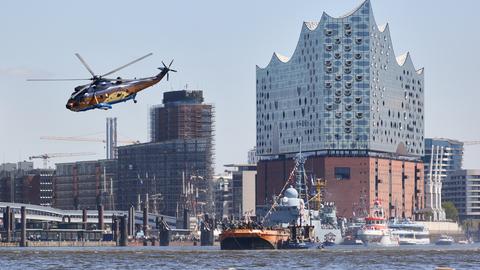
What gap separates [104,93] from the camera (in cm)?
16388

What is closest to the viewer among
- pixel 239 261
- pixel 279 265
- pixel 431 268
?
pixel 431 268

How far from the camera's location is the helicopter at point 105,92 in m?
162

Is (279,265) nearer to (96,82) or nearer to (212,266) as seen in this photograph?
(212,266)

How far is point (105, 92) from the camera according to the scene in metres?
164

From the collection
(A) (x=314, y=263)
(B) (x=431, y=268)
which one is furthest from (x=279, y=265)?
(B) (x=431, y=268)

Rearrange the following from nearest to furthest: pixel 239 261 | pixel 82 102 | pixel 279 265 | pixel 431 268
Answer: pixel 82 102
pixel 431 268
pixel 279 265
pixel 239 261

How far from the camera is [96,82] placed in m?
166

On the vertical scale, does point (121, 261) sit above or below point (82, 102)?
below

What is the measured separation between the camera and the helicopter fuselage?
16225cm

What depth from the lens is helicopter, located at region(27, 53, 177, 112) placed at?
16225cm

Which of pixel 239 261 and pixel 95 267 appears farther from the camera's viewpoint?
pixel 239 261

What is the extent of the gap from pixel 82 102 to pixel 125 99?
6.34 m

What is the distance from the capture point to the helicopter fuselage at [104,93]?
532 feet

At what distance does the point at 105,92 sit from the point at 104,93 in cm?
20
